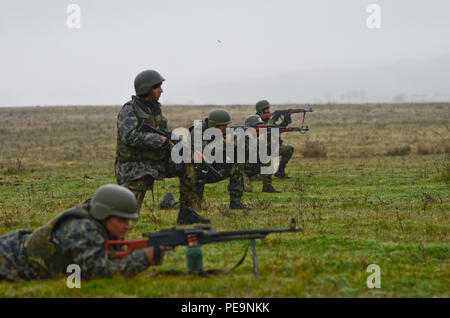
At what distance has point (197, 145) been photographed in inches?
481

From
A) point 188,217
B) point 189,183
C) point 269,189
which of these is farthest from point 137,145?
point 269,189

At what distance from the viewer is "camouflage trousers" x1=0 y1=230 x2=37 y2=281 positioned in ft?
21.0

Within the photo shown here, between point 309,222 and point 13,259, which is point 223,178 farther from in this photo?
point 13,259

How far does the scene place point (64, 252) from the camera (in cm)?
613

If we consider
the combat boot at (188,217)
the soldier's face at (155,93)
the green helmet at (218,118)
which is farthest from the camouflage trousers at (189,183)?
the soldier's face at (155,93)

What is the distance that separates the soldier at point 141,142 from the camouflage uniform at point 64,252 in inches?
130

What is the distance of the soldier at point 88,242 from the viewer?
6059 mm

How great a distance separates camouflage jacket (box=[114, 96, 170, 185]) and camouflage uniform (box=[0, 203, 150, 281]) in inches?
130

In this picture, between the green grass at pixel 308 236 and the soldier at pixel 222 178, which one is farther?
the soldier at pixel 222 178

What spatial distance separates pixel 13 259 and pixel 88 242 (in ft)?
3.32

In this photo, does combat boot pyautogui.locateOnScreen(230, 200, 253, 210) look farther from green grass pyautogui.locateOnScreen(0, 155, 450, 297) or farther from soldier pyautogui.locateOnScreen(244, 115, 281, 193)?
soldier pyautogui.locateOnScreen(244, 115, 281, 193)

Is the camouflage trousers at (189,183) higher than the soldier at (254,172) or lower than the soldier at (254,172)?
lower

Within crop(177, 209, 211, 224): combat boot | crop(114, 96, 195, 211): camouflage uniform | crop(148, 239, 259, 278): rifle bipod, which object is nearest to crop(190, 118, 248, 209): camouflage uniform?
crop(177, 209, 211, 224): combat boot

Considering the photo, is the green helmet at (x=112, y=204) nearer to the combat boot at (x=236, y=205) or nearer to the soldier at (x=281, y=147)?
the combat boot at (x=236, y=205)
